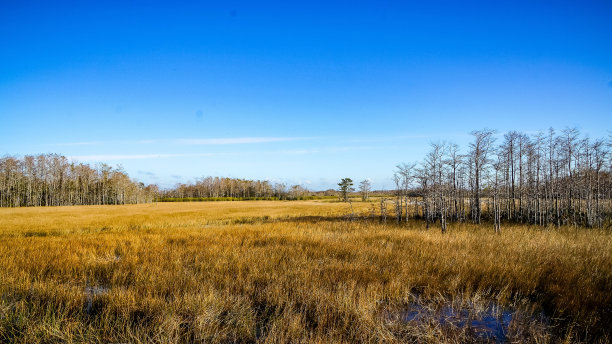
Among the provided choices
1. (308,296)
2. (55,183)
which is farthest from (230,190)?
(308,296)

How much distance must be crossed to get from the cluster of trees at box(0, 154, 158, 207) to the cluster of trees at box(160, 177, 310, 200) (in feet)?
144

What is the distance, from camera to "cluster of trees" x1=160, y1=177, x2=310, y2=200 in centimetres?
12812

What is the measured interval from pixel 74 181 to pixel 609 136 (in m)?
109

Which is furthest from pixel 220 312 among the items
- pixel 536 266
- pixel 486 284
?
pixel 536 266

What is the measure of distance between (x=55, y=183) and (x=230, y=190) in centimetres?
6795

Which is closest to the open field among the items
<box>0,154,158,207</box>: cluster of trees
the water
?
the water

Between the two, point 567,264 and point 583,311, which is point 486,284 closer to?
point 583,311

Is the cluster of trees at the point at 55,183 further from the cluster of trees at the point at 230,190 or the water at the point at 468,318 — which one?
the water at the point at 468,318

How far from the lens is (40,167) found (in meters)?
71.9

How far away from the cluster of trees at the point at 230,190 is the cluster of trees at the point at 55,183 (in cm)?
4387

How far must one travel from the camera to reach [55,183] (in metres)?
74.9

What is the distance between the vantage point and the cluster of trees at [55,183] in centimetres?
6762

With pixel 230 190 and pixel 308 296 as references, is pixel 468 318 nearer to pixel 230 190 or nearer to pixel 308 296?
pixel 308 296

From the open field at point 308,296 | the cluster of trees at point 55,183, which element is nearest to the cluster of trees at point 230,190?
the cluster of trees at point 55,183
